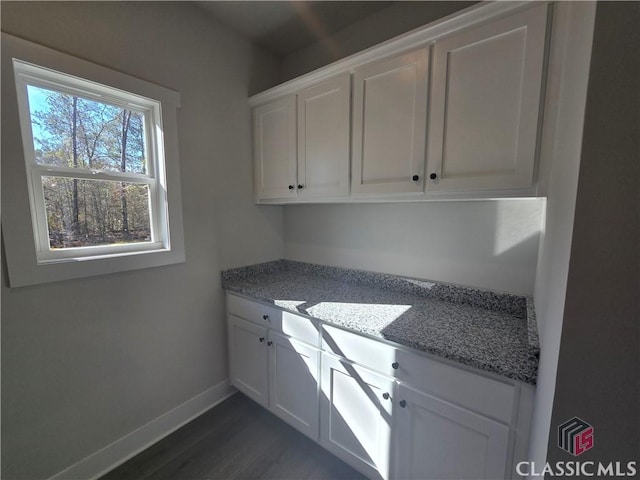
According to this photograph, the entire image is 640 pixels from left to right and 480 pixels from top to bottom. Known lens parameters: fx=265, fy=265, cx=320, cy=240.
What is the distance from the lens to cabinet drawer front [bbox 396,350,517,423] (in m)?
0.93

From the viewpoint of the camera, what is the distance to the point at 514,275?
138 centimetres

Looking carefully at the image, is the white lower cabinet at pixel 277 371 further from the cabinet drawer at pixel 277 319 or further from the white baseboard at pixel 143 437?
the white baseboard at pixel 143 437

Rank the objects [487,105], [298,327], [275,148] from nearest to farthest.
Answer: [487,105] → [298,327] → [275,148]

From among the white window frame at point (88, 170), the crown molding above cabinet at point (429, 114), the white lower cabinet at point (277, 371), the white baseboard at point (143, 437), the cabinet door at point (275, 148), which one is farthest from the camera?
the cabinet door at point (275, 148)

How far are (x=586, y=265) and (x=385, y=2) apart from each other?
6.14 ft

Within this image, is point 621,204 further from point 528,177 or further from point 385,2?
point 385,2

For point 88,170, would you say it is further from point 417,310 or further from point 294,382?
point 417,310

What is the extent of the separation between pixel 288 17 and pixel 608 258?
207cm

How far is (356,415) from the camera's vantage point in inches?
51.4

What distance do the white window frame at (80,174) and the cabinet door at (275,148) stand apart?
57cm

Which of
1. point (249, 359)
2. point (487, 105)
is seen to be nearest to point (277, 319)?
point (249, 359)

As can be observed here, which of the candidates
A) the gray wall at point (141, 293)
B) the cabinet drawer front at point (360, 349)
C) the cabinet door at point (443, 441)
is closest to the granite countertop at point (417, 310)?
the cabinet drawer front at point (360, 349)

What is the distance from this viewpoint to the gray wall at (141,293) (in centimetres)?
119

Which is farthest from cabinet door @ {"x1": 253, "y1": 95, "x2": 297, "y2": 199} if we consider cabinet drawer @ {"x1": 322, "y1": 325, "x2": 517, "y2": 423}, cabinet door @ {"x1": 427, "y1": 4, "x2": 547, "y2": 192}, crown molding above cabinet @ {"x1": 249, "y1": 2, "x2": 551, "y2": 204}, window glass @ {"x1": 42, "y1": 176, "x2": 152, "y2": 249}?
cabinet drawer @ {"x1": 322, "y1": 325, "x2": 517, "y2": 423}
